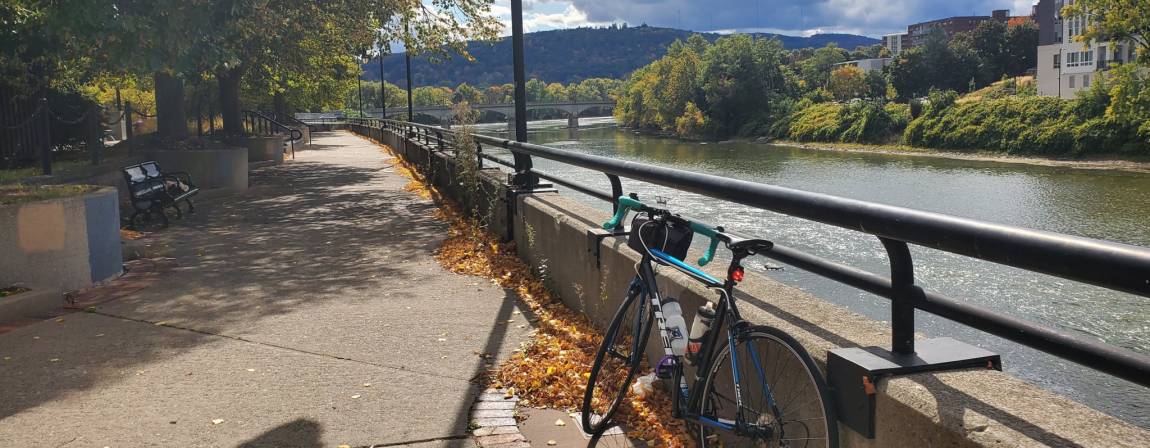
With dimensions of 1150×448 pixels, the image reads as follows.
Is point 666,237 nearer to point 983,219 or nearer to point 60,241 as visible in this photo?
point 60,241

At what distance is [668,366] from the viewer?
134 inches

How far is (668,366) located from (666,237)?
0.50 metres

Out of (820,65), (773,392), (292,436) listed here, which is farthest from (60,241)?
(820,65)

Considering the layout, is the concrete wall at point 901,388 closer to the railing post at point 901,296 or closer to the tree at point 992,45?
the railing post at point 901,296

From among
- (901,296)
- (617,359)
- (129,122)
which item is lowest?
(617,359)

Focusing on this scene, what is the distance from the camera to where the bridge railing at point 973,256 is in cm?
175

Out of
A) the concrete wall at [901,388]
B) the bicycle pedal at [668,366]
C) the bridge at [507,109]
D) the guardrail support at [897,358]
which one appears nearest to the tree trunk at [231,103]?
the concrete wall at [901,388]

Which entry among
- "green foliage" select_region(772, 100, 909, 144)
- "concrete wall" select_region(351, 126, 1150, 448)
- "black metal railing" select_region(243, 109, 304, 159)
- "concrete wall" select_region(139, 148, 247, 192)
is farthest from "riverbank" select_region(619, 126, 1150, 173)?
"concrete wall" select_region(351, 126, 1150, 448)

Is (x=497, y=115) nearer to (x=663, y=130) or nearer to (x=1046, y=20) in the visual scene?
(x=663, y=130)

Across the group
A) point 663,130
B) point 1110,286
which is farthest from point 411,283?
point 663,130

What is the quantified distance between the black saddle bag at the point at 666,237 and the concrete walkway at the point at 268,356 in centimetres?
121

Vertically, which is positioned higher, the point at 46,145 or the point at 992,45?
the point at 992,45

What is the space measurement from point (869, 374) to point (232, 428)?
2860mm

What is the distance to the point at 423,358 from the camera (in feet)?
16.8
